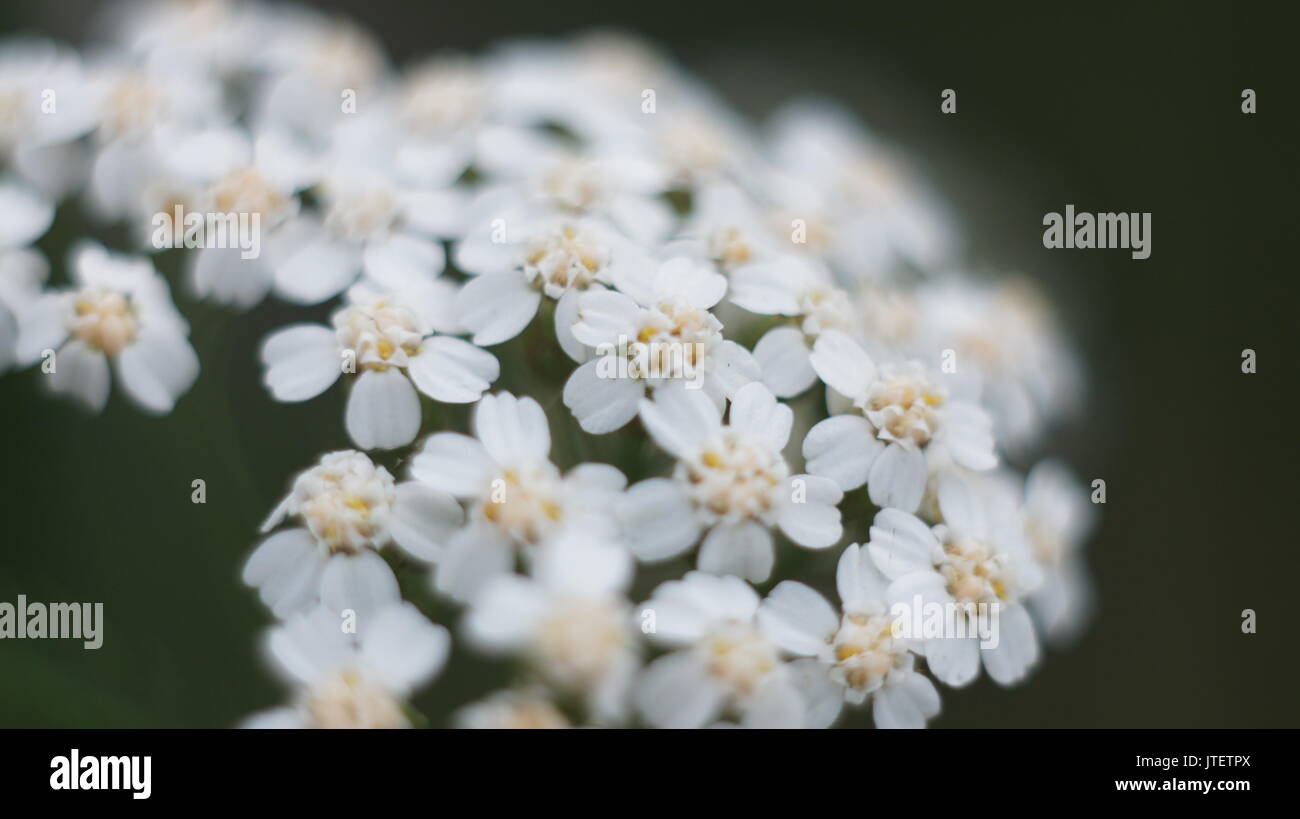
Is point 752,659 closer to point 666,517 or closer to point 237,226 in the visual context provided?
point 666,517

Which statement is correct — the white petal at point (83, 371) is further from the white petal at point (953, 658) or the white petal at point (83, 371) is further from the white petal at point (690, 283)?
the white petal at point (953, 658)

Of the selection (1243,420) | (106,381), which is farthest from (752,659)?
(1243,420)

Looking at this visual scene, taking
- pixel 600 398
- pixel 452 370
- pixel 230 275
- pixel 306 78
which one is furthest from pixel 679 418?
pixel 306 78

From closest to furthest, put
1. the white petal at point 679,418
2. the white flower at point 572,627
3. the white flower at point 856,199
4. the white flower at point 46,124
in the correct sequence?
the white flower at point 572,627
the white petal at point 679,418
the white flower at point 46,124
the white flower at point 856,199

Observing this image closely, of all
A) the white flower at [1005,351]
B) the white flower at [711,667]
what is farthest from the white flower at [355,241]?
the white flower at [1005,351]

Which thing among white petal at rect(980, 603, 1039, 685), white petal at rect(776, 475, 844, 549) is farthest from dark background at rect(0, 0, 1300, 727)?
white petal at rect(980, 603, 1039, 685)

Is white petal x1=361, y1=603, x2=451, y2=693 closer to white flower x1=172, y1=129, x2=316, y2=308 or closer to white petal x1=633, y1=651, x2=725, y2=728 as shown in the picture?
white petal x1=633, y1=651, x2=725, y2=728
